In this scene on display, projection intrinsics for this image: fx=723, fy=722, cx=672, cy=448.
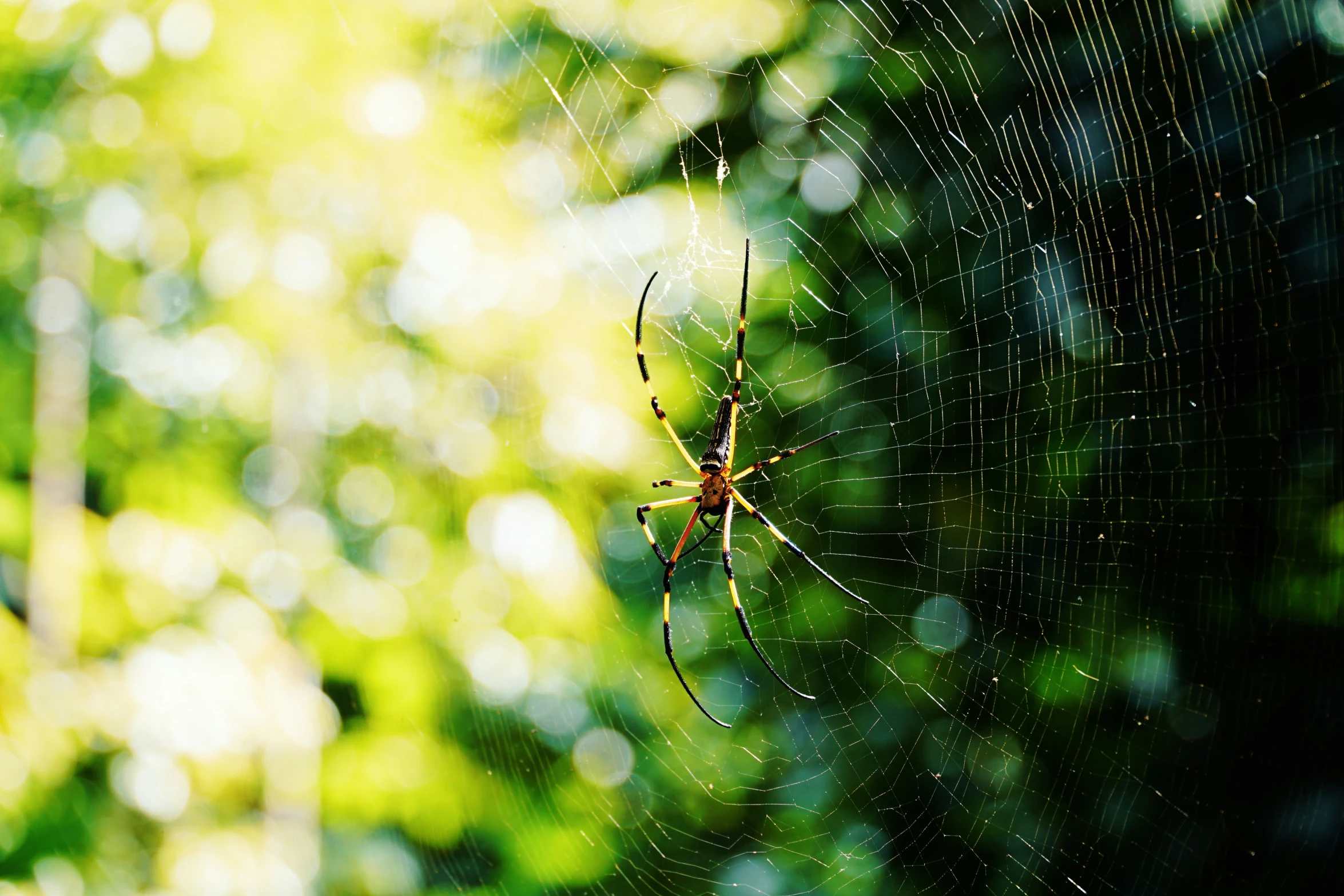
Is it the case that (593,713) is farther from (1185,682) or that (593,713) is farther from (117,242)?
(117,242)

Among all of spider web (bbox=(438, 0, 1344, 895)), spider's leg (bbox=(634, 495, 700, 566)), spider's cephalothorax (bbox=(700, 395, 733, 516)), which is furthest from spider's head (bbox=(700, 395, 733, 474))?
spider web (bbox=(438, 0, 1344, 895))

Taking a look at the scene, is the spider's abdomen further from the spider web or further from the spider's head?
the spider web

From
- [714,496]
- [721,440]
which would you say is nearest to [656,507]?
[714,496]

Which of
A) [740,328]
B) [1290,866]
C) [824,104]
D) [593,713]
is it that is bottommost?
[593,713]

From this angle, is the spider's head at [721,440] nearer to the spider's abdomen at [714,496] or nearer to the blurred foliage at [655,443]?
the spider's abdomen at [714,496]

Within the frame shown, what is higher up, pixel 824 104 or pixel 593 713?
pixel 824 104

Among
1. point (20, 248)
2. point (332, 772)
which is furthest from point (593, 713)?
point (20, 248)
